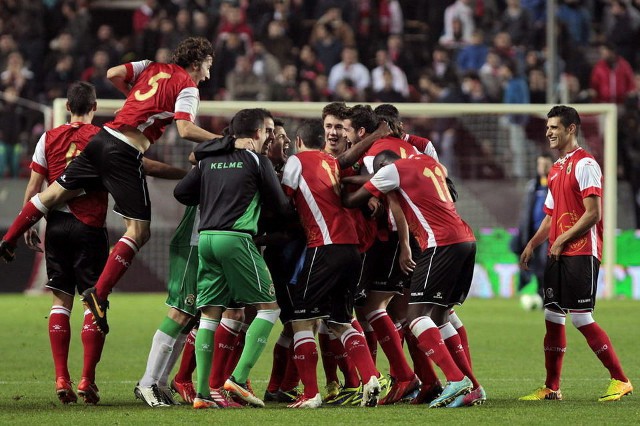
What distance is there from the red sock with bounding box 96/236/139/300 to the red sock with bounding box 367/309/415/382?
1807 mm

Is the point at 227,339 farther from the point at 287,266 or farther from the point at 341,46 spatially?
the point at 341,46

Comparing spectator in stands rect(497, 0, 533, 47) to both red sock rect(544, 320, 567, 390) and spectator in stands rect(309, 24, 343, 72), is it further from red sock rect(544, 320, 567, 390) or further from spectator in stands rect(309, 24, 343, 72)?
red sock rect(544, 320, 567, 390)

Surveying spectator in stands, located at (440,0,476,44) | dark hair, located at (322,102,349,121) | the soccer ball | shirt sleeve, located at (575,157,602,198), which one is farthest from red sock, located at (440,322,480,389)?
spectator in stands, located at (440,0,476,44)

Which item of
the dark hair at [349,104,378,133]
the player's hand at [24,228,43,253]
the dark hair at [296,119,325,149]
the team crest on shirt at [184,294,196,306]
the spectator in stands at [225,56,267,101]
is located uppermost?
the spectator in stands at [225,56,267,101]

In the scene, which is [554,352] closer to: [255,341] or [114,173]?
[255,341]

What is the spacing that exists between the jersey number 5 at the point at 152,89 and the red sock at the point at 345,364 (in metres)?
2.18

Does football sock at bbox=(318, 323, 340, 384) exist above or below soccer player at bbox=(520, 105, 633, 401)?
below

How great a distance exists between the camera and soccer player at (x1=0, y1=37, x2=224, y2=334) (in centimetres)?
844

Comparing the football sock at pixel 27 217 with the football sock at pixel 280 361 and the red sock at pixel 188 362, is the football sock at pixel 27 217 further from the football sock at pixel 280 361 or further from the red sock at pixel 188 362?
the football sock at pixel 280 361

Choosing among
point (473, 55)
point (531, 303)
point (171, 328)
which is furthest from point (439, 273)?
point (473, 55)

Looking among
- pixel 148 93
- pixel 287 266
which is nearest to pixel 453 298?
pixel 287 266

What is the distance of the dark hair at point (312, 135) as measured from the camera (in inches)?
337

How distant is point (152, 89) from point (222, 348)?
6.34 feet

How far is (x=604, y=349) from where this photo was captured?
28.8ft
